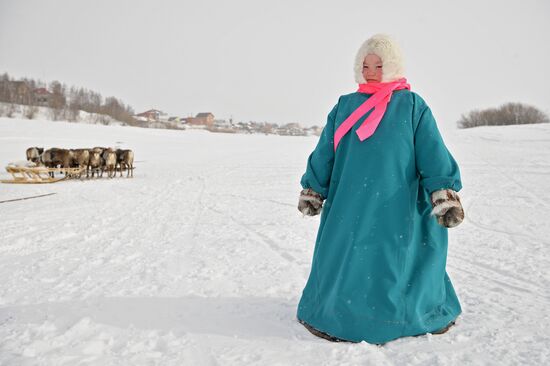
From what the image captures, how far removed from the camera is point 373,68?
8.65ft

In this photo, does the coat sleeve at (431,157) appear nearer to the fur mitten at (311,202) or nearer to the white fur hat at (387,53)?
the white fur hat at (387,53)

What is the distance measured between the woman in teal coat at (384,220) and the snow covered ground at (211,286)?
0.16 metres

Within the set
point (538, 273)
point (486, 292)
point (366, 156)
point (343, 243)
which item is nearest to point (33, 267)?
point (343, 243)

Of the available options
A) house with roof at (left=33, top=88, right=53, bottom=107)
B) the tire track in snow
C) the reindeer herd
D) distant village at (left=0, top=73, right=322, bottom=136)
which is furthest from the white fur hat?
house with roof at (left=33, top=88, right=53, bottom=107)

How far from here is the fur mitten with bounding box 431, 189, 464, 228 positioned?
2.25 meters

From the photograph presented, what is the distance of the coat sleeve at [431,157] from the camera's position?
2338 millimetres

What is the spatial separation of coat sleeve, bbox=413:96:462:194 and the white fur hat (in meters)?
0.24

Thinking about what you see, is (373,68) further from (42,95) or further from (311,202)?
(42,95)

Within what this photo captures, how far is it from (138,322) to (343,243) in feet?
5.11

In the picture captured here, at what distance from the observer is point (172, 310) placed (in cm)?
296

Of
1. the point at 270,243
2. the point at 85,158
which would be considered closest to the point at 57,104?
the point at 85,158

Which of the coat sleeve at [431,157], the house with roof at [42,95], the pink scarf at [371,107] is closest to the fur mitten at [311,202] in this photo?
the pink scarf at [371,107]

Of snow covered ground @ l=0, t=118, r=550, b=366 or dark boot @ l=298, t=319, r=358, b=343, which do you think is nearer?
snow covered ground @ l=0, t=118, r=550, b=366

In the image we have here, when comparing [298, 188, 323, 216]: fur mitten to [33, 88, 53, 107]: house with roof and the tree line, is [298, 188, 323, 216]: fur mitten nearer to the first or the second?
the tree line
